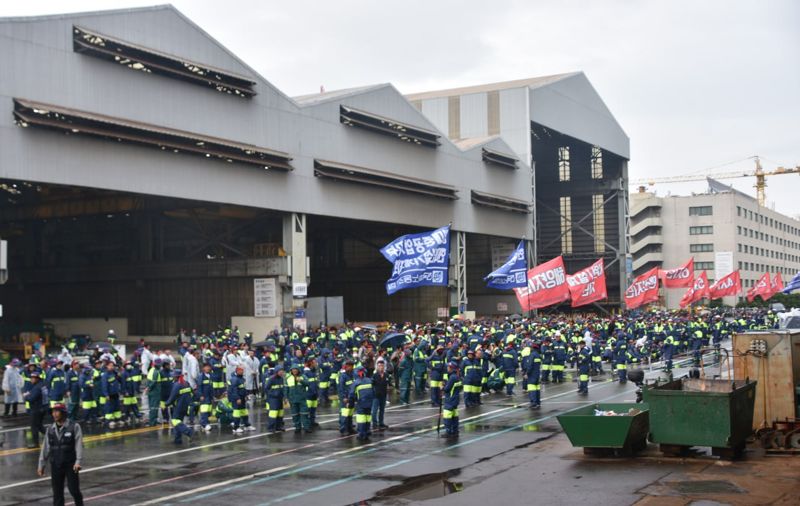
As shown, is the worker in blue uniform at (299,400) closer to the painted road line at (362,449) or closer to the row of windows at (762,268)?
the painted road line at (362,449)

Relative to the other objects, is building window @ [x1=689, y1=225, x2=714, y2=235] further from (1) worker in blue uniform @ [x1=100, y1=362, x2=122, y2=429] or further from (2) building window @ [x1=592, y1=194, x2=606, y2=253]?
(1) worker in blue uniform @ [x1=100, y1=362, x2=122, y2=429]

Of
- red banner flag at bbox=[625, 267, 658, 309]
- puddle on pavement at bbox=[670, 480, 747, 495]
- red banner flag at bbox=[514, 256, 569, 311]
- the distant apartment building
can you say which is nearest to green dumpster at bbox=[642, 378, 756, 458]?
puddle on pavement at bbox=[670, 480, 747, 495]

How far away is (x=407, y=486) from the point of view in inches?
572

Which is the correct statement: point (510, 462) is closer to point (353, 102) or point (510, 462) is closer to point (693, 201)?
point (353, 102)

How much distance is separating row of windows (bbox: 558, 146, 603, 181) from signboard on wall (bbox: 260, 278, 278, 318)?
43.0 meters

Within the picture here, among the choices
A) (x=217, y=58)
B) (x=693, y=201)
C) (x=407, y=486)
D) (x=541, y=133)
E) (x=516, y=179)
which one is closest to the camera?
(x=407, y=486)

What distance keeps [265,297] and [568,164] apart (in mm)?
44725

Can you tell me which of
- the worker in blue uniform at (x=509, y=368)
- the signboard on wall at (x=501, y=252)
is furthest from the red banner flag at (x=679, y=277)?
the worker in blue uniform at (x=509, y=368)

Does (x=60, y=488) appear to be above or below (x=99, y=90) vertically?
below

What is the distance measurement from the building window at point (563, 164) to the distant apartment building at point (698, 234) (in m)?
38.1

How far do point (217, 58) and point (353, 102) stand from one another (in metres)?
10.9

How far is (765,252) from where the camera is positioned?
139m

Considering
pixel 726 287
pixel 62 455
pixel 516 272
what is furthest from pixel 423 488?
pixel 726 287

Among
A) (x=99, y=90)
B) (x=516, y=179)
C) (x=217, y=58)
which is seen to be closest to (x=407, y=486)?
(x=99, y=90)
